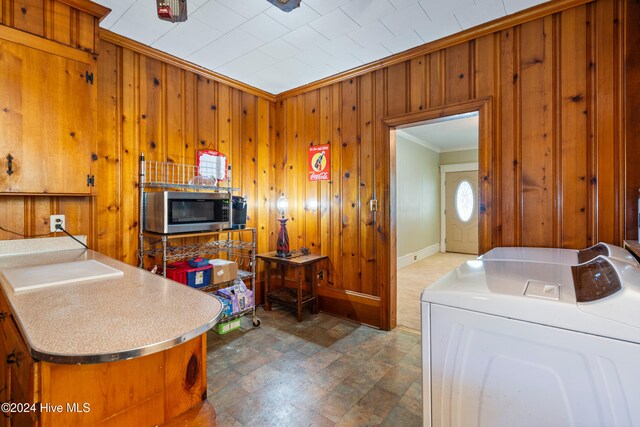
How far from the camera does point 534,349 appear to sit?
2.80 ft

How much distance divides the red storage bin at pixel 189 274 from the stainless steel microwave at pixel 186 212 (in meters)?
0.33

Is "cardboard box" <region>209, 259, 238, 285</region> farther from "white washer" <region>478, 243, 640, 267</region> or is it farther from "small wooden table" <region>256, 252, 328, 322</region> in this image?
"white washer" <region>478, 243, 640, 267</region>

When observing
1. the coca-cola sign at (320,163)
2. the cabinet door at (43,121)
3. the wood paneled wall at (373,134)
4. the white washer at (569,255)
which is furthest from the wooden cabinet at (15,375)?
the coca-cola sign at (320,163)

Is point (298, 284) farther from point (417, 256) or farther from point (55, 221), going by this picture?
point (417, 256)

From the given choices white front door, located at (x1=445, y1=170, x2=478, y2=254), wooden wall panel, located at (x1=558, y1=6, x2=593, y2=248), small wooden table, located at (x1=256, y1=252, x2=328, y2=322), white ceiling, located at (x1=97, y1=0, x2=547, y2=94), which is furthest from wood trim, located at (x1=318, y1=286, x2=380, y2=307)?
white front door, located at (x1=445, y1=170, x2=478, y2=254)

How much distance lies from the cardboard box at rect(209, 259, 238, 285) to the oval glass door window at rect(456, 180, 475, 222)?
18.2ft

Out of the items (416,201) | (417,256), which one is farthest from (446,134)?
(417,256)

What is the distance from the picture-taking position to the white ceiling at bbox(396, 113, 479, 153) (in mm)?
4800

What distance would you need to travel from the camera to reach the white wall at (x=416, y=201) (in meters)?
5.35

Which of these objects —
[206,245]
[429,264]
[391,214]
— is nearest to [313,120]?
[391,214]

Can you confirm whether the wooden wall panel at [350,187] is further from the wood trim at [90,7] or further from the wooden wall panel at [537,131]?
the wood trim at [90,7]

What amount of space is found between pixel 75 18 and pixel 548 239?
11.1 ft

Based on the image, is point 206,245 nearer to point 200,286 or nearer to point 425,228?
point 200,286

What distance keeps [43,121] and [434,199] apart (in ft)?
21.2
